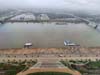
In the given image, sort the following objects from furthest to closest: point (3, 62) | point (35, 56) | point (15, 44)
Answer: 1. point (15, 44)
2. point (35, 56)
3. point (3, 62)

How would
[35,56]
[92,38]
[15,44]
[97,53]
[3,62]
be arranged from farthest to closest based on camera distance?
[92,38] < [15,44] < [97,53] < [35,56] < [3,62]

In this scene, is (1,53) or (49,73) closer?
(49,73)

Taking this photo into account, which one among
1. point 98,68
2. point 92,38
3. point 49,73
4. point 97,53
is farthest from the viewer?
point 92,38

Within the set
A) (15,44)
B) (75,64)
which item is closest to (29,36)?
(15,44)

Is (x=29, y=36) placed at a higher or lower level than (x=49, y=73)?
lower

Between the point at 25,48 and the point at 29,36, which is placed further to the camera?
the point at 29,36

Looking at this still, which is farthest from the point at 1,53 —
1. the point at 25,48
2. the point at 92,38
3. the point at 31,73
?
the point at 92,38

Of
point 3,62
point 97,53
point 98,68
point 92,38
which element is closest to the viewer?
point 98,68

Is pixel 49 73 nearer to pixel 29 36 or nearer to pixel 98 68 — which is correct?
pixel 98 68

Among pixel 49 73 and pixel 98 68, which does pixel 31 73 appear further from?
pixel 98 68
